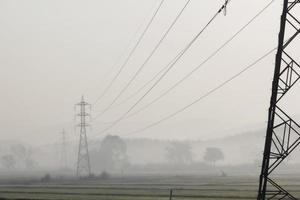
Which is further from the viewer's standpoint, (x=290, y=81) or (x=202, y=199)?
(x=202, y=199)

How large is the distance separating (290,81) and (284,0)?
15.9 ft

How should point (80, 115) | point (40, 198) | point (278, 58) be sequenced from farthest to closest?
point (80, 115)
point (40, 198)
point (278, 58)

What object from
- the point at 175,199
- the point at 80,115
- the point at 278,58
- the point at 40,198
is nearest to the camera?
the point at 278,58

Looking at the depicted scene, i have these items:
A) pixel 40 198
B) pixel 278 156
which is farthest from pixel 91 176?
pixel 278 156

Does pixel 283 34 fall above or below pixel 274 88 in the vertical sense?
above

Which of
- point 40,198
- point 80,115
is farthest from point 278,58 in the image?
point 80,115

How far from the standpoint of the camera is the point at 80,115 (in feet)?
465

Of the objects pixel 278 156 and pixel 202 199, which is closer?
pixel 278 156

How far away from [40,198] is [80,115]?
75.3m

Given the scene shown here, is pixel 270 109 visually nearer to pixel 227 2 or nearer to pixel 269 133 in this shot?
pixel 269 133

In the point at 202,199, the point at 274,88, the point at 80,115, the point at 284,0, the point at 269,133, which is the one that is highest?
the point at 80,115

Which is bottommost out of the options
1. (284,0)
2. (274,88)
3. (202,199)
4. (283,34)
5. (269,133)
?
(202,199)

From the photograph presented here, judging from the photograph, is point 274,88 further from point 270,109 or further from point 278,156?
point 278,156

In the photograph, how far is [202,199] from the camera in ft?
210
